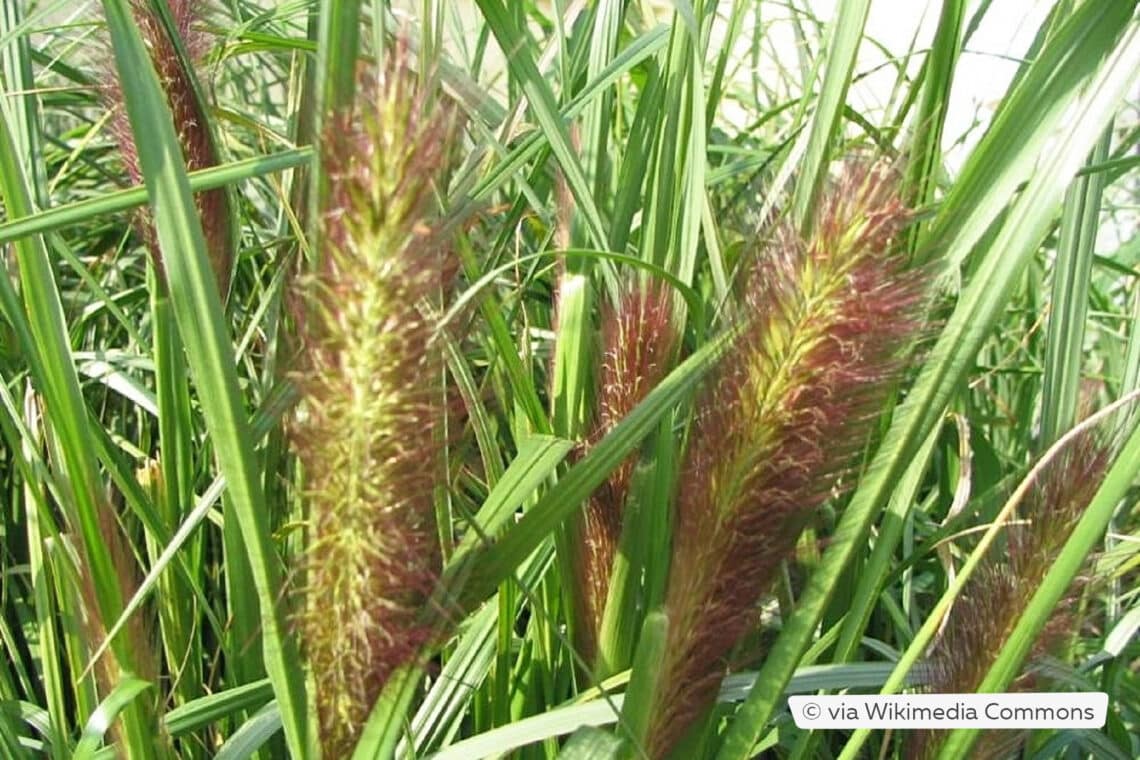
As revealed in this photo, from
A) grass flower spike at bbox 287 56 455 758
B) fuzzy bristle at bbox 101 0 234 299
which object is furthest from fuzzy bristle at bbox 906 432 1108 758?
fuzzy bristle at bbox 101 0 234 299

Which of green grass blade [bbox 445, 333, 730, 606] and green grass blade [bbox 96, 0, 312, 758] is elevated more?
green grass blade [bbox 96, 0, 312, 758]

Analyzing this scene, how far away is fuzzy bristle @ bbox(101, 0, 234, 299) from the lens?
2.63ft

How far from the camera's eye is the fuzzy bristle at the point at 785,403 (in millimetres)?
669

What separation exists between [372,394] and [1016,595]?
42cm

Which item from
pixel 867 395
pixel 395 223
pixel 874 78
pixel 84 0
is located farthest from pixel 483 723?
pixel 874 78

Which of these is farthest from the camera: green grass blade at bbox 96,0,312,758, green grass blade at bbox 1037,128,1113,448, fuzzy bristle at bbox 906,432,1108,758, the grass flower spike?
green grass blade at bbox 1037,128,1113,448

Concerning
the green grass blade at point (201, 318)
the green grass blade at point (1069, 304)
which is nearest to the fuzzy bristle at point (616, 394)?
the green grass blade at point (201, 318)

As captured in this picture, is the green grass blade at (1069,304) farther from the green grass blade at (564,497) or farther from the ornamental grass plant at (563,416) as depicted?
the green grass blade at (564,497)

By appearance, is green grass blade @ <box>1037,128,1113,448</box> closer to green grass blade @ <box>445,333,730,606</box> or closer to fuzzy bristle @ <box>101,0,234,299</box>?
green grass blade @ <box>445,333,730,606</box>

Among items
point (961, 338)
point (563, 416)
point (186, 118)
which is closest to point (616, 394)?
point (563, 416)

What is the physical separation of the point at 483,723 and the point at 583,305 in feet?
0.96

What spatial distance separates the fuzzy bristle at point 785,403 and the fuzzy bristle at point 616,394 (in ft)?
0.24

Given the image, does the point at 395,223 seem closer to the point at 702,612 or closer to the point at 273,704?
the point at 702,612

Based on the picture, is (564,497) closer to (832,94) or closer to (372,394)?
(372,394)
